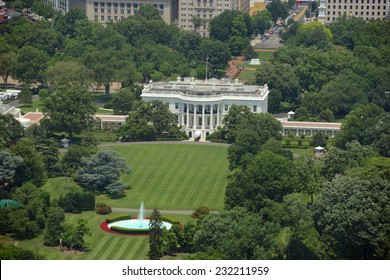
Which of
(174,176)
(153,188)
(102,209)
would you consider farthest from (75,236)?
Answer: (174,176)

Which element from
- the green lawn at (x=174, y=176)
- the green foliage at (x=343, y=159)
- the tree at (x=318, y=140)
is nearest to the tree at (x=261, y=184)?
the green lawn at (x=174, y=176)

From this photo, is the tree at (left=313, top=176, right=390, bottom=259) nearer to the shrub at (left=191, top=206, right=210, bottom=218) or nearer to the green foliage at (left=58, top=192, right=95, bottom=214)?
the shrub at (left=191, top=206, right=210, bottom=218)

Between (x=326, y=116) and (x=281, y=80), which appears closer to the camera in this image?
(x=326, y=116)

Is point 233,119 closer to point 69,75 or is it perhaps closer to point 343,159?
point 343,159

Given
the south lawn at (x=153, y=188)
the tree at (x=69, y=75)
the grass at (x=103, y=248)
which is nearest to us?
the grass at (x=103, y=248)

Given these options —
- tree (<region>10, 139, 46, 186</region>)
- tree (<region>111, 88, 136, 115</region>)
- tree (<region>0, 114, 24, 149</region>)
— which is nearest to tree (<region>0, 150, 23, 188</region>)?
tree (<region>10, 139, 46, 186</region>)

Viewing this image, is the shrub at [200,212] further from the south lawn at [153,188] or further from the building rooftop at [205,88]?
the building rooftop at [205,88]
